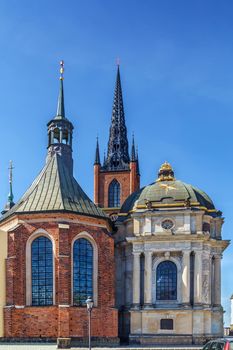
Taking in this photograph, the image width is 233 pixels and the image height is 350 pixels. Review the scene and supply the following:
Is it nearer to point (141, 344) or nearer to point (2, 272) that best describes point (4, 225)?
point (2, 272)

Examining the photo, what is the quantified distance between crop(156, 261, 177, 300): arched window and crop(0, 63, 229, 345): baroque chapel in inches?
3.3

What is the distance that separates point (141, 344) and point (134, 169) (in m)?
28.6

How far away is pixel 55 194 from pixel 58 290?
772cm

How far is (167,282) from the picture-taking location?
141 ft

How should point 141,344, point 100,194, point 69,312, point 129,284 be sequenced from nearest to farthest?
point 69,312 → point 141,344 → point 129,284 → point 100,194

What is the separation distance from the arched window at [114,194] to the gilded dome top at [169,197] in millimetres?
17357

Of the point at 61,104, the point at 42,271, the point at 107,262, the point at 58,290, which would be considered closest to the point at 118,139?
the point at 61,104

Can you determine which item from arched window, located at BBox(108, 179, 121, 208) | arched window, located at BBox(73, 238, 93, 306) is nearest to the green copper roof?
arched window, located at BBox(73, 238, 93, 306)

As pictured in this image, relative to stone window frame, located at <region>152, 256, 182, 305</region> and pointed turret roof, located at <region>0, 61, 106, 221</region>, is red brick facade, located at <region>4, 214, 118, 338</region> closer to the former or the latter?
pointed turret roof, located at <region>0, 61, 106, 221</region>

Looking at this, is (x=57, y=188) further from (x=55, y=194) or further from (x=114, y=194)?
(x=114, y=194)

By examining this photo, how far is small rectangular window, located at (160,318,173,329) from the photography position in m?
41.8

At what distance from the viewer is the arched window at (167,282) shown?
140 ft

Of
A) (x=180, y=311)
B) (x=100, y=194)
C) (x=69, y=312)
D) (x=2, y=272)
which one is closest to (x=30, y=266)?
(x=2, y=272)

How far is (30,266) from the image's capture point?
128ft
